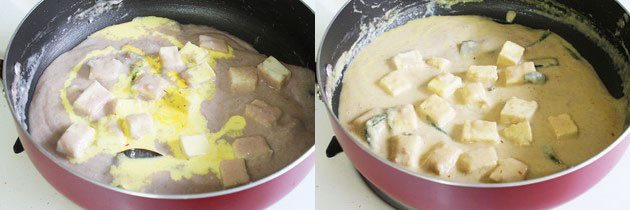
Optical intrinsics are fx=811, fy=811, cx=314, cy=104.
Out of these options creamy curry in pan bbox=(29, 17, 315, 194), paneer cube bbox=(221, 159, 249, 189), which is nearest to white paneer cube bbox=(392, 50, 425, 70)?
creamy curry in pan bbox=(29, 17, 315, 194)

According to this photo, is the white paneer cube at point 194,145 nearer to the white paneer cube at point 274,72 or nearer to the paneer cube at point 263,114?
the paneer cube at point 263,114

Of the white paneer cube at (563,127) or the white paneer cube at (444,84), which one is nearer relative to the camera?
the white paneer cube at (563,127)

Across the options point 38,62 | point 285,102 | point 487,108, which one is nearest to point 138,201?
point 285,102

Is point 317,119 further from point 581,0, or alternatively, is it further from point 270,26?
point 581,0

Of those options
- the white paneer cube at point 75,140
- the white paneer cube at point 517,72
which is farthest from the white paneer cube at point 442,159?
the white paneer cube at point 75,140

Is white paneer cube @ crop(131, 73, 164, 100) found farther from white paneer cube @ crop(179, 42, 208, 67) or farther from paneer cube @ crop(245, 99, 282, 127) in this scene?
paneer cube @ crop(245, 99, 282, 127)

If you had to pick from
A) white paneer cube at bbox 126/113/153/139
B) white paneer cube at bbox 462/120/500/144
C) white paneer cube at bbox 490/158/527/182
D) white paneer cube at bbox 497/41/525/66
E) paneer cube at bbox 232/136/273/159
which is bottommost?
paneer cube at bbox 232/136/273/159

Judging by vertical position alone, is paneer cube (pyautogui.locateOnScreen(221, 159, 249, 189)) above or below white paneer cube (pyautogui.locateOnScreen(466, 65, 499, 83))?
below
